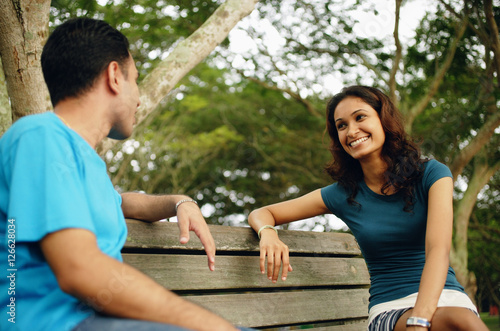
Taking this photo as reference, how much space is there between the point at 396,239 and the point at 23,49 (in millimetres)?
1959

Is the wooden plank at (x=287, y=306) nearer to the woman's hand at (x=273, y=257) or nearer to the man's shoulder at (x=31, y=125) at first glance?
the woman's hand at (x=273, y=257)

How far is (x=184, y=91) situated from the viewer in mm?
13539

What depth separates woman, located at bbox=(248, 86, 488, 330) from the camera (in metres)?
2.01

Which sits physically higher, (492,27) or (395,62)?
(492,27)

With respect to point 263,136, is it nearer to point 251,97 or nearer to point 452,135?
point 251,97

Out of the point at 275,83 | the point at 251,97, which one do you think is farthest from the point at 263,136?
the point at 275,83

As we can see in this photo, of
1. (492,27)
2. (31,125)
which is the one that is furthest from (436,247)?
(492,27)

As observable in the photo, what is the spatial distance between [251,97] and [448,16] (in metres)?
6.81

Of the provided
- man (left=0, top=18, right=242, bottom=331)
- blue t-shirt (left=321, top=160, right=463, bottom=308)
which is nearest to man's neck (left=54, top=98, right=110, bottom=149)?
man (left=0, top=18, right=242, bottom=331)

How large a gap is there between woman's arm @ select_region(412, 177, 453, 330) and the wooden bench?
0.63 meters

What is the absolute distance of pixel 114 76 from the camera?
134 cm

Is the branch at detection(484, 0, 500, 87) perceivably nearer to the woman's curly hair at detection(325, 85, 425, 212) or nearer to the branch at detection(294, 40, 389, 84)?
the branch at detection(294, 40, 389, 84)

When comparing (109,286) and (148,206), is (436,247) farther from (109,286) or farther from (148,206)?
(109,286)

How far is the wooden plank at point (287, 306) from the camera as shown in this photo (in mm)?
2049
